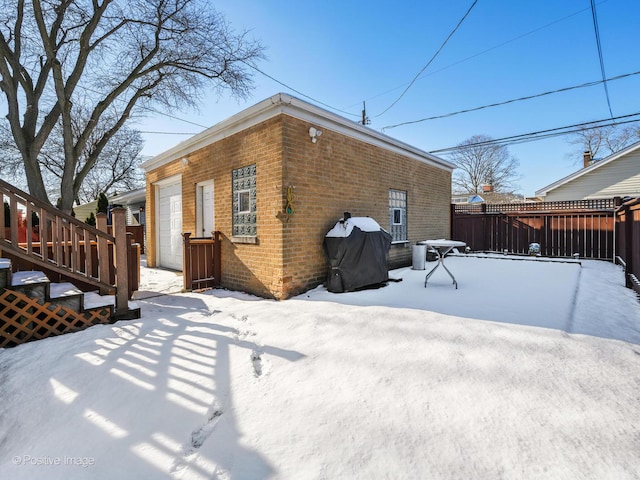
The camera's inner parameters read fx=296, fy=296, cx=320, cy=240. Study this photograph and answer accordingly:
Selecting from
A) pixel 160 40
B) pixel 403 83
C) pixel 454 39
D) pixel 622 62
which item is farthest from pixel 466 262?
pixel 160 40

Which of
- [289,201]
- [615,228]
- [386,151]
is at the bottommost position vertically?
[615,228]

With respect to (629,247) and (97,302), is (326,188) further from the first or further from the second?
(629,247)

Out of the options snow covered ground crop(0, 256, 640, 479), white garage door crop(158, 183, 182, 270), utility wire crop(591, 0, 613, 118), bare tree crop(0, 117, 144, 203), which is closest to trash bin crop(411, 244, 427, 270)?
snow covered ground crop(0, 256, 640, 479)

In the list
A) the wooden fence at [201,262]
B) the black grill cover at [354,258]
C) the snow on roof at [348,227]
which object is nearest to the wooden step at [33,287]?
the wooden fence at [201,262]

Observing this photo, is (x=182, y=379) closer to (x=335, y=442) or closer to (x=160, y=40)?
(x=335, y=442)

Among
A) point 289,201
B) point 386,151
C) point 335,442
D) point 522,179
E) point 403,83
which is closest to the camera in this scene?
point 335,442

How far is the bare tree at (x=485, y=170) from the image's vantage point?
30.3 metres

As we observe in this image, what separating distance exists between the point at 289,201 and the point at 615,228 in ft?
31.4

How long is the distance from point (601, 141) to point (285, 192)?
1225 inches

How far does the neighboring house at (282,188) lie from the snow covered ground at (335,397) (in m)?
1.63

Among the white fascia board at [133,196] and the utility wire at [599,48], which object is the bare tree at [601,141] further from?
the white fascia board at [133,196]

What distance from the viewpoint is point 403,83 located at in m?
11.2

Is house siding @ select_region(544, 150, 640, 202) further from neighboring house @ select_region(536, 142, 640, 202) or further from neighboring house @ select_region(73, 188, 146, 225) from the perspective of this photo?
neighboring house @ select_region(73, 188, 146, 225)

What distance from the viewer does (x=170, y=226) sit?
8547 millimetres
